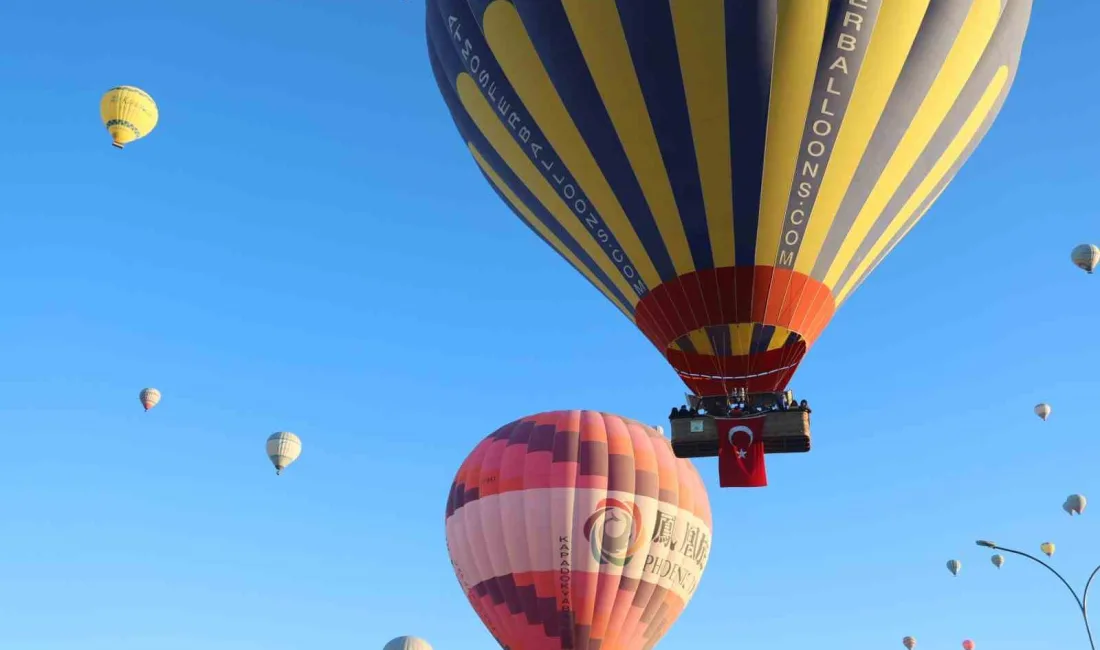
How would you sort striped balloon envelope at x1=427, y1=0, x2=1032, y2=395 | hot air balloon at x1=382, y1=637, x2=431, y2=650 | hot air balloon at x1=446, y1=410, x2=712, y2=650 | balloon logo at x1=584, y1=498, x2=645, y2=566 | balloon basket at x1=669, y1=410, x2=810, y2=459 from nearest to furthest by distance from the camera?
striped balloon envelope at x1=427, y1=0, x2=1032, y2=395 → balloon basket at x1=669, y1=410, x2=810, y2=459 → hot air balloon at x1=446, y1=410, x2=712, y2=650 → balloon logo at x1=584, y1=498, x2=645, y2=566 → hot air balloon at x1=382, y1=637, x2=431, y2=650

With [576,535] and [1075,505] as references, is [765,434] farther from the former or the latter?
[1075,505]

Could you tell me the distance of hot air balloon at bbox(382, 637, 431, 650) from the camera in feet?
121

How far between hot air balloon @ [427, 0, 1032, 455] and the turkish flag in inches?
29.9

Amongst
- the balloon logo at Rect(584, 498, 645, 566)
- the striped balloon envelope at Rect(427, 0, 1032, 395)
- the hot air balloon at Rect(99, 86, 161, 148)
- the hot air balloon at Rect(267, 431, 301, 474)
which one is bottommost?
the balloon logo at Rect(584, 498, 645, 566)

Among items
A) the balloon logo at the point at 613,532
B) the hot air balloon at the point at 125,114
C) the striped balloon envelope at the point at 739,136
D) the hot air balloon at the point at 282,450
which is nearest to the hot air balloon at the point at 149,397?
the hot air balloon at the point at 282,450

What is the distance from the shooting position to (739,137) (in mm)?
16891

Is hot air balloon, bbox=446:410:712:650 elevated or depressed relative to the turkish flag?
elevated

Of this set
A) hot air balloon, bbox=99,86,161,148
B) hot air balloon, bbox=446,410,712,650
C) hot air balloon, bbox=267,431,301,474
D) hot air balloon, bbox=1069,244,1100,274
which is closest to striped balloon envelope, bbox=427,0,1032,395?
hot air balloon, bbox=446,410,712,650

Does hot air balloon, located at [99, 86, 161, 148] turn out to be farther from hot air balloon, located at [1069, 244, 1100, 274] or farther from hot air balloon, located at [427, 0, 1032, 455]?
hot air balloon, located at [1069, 244, 1100, 274]

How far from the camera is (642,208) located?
17.7 metres

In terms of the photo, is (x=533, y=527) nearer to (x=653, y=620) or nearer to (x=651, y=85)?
(x=653, y=620)

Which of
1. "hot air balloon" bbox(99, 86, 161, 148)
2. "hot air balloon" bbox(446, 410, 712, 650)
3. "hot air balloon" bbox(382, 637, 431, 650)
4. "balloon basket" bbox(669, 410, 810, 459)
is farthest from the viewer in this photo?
"hot air balloon" bbox(382, 637, 431, 650)

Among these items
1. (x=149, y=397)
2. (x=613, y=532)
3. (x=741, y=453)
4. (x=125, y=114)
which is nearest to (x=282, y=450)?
(x=149, y=397)

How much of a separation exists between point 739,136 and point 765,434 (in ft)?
13.9
